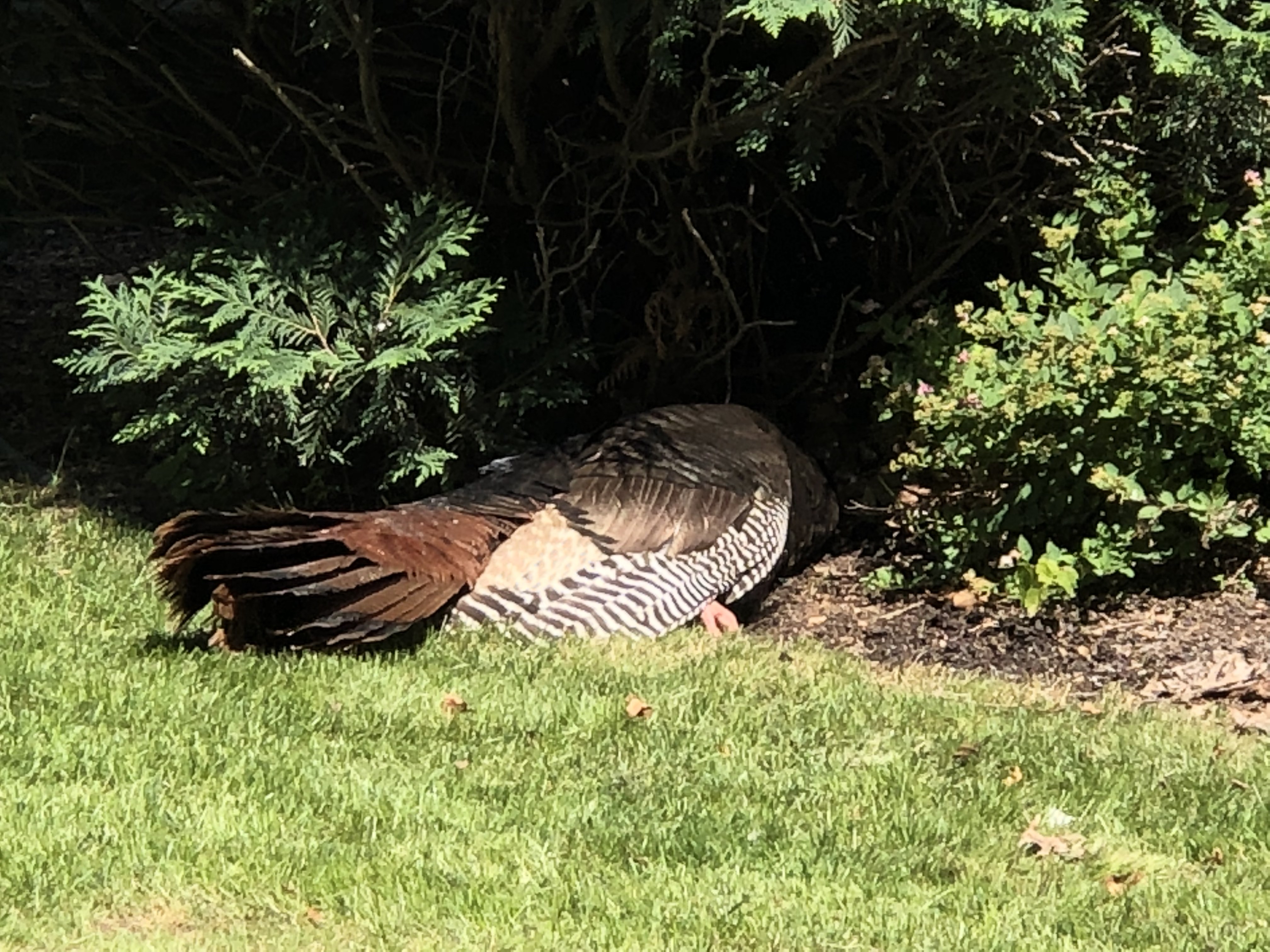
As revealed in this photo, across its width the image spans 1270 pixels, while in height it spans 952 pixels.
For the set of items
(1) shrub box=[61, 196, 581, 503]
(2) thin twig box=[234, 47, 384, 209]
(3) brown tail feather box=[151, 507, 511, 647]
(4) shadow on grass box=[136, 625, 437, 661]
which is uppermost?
(2) thin twig box=[234, 47, 384, 209]

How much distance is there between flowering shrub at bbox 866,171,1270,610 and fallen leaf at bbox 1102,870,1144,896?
227 centimetres

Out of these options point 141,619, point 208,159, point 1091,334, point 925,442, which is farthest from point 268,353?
point 1091,334

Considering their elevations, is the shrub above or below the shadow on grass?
above

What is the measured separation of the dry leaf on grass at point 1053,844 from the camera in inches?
143

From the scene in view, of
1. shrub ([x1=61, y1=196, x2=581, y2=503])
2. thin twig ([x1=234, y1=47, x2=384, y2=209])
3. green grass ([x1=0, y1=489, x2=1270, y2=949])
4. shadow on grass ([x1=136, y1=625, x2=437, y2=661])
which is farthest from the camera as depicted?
thin twig ([x1=234, y1=47, x2=384, y2=209])

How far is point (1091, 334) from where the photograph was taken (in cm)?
575

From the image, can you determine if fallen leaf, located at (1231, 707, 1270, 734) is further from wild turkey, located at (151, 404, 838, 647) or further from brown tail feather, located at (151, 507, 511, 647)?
brown tail feather, located at (151, 507, 511, 647)

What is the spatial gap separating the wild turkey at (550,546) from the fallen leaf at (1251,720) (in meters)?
1.99

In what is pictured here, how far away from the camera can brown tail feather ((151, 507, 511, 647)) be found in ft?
15.2

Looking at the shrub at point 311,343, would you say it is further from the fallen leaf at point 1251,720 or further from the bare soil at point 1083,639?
the fallen leaf at point 1251,720

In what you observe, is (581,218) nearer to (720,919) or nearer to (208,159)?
(208,159)

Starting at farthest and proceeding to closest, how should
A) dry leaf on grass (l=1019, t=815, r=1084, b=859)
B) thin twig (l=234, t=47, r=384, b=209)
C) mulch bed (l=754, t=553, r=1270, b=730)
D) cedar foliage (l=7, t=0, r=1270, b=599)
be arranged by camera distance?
1. thin twig (l=234, t=47, r=384, b=209)
2. cedar foliage (l=7, t=0, r=1270, b=599)
3. mulch bed (l=754, t=553, r=1270, b=730)
4. dry leaf on grass (l=1019, t=815, r=1084, b=859)

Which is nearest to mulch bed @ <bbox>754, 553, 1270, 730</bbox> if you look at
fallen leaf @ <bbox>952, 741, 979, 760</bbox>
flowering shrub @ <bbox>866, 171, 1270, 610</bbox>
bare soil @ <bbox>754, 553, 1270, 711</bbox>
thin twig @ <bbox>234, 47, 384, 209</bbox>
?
bare soil @ <bbox>754, 553, 1270, 711</bbox>

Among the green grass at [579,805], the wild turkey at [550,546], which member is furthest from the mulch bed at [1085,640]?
the wild turkey at [550,546]
